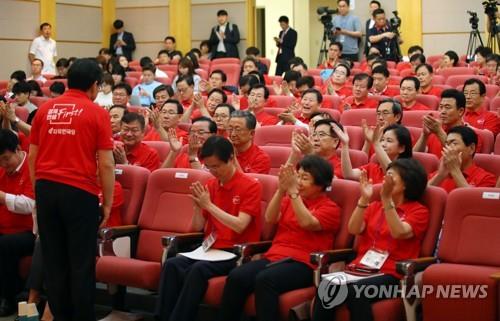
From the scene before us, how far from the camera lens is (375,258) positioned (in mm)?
3689

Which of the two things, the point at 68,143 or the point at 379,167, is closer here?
the point at 68,143

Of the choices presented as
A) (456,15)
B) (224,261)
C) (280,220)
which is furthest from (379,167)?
(456,15)

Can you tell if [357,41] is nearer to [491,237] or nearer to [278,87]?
[278,87]

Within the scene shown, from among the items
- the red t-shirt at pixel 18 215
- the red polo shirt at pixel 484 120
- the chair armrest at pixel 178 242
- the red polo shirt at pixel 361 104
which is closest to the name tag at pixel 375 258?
the chair armrest at pixel 178 242

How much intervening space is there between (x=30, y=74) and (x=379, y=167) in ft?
27.6

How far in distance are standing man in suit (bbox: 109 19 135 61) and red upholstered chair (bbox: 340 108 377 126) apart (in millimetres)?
7592

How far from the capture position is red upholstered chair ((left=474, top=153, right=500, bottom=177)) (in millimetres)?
4340

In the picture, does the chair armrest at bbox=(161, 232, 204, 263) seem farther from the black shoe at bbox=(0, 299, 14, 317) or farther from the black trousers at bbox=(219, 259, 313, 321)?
the black shoe at bbox=(0, 299, 14, 317)

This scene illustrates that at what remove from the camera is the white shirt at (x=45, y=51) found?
11852mm

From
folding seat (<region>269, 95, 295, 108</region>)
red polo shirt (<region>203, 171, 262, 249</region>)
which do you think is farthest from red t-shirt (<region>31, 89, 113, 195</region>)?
folding seat (<region>269, 95, 295, 108</region>)

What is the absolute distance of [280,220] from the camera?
4039 millimetres

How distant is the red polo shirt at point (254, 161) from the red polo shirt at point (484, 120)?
5.99ft

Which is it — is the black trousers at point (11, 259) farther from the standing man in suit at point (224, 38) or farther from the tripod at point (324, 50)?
the standing man in suit at point (224, 38)

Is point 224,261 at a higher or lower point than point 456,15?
lower
